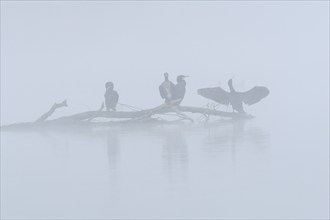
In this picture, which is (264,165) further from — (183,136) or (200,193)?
(183,136)

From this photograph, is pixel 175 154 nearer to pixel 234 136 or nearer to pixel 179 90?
pixel 234 136

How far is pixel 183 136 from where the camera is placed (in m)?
6.32

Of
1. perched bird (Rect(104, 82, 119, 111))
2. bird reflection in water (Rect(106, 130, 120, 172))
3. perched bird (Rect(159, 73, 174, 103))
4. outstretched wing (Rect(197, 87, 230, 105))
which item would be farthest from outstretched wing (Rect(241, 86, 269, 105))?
bird reflection in water (Rect(106, 130, 120, 172))

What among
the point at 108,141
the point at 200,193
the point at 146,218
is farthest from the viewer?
the point at 108,141

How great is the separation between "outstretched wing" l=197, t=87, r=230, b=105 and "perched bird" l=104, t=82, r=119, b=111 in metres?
0.97

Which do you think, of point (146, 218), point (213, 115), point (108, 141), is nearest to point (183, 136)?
point (108, 141)

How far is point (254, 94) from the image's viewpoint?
320 inches

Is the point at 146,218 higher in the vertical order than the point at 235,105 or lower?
lower

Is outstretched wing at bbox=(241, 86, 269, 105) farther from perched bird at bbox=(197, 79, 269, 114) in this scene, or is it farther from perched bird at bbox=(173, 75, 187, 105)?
perched bird at bbox=(173, 75, 187, 105)

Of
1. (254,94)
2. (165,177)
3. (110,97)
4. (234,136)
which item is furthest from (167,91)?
(165,177)

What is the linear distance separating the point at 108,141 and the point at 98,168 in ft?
4.76

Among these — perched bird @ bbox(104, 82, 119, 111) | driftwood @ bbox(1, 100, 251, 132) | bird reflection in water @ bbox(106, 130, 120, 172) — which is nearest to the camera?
bird reflection in water @ bbox(106, 130, 120, 172)

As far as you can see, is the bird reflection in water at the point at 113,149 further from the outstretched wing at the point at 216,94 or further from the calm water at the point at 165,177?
the outstretched wing at the point at 216,94

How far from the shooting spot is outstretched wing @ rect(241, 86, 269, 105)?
809 cm
